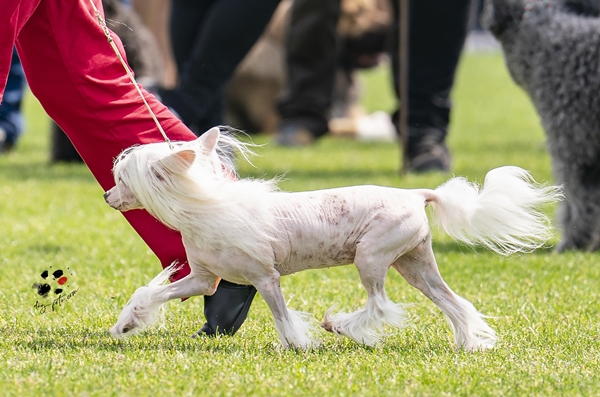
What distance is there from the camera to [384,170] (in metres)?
7.65

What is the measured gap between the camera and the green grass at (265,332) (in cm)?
263

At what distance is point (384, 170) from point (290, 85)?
178 centimetres

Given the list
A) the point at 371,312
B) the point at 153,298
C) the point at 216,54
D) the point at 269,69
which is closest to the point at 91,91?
the point at 153,298

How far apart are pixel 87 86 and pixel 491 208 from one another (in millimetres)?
1349

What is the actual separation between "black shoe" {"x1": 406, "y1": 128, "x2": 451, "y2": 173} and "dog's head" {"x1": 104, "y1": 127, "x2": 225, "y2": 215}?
4.40 meters

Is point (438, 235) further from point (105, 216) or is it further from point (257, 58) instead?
point (257, 58)

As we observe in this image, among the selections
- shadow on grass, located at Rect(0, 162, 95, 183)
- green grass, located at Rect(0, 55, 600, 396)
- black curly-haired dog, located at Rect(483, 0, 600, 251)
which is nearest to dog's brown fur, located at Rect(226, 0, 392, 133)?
shadow on grass, located at Rect(0, 162, 95, 183)

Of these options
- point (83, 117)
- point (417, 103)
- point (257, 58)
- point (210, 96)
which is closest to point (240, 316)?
point (83, 117)

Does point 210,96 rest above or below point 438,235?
above

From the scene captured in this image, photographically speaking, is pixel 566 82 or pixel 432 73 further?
pixel 432 73

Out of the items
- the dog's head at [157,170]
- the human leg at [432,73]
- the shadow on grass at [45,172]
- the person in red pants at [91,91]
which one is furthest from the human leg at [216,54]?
the dog's head at [157,170]

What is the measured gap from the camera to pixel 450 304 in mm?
3143

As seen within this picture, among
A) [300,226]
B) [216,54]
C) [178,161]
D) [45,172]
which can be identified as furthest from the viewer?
[45,172]

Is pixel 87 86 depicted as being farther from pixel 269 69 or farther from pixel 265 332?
pixel 269 69
